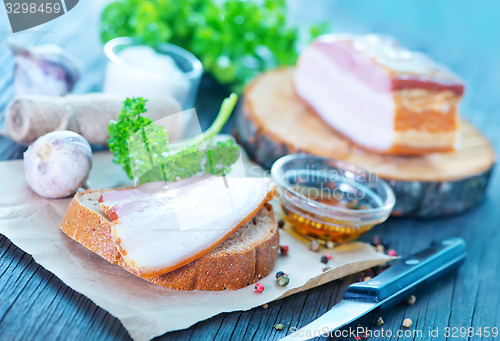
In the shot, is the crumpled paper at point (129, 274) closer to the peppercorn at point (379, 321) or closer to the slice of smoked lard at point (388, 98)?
the peppercorn at point (379, 321)

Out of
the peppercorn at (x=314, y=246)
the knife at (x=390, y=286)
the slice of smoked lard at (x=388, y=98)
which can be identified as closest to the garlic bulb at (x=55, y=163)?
the peppercorn at (x=314, y=246)

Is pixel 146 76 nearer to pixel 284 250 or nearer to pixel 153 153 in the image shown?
pixel 153 153

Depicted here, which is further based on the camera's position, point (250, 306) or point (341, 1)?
point (341, 1)

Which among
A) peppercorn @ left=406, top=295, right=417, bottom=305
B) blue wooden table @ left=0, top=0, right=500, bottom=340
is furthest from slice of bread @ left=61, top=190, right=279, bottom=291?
peppercorn @ left=406, top=295, right=417, bottom=305

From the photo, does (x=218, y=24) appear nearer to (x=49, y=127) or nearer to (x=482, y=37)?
(x=49, y=127)

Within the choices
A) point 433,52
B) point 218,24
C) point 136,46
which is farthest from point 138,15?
point 433,52

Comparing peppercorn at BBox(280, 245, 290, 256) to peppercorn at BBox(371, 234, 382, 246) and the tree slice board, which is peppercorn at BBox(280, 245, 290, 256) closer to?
peppercorn at BBox(371, 234, 382, 246)

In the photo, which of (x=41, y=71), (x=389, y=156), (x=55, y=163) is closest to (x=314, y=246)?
(x=389, y=156)
